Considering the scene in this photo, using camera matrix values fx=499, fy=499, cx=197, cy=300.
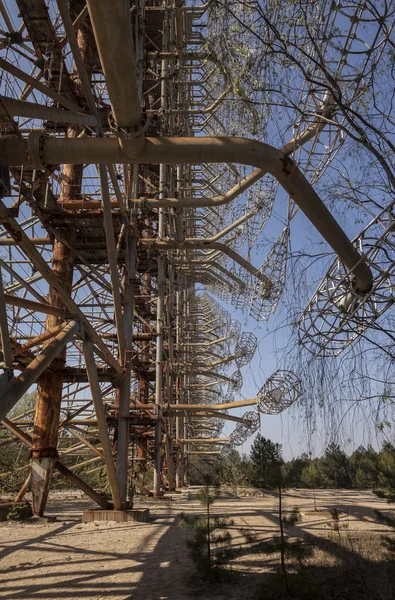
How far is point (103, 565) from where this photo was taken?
5.95 m

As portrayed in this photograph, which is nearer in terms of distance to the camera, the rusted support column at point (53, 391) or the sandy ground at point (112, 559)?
the sandy ground at point (112, 559)

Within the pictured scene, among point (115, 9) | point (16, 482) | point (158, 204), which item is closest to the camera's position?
point (115, 9)

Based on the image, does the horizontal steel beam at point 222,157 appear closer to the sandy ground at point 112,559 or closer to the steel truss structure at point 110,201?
the steel truss structure at point 110,201

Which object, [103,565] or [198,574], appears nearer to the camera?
[198,574]

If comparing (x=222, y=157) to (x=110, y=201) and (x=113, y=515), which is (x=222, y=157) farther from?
(x=113, y=515)

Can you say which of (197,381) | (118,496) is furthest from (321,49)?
(197,381)

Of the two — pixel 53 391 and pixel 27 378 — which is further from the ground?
pixel 53 391

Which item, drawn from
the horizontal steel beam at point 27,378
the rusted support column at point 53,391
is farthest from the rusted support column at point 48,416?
the horizontal steel beam at point 27,378

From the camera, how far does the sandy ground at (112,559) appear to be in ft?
16.2

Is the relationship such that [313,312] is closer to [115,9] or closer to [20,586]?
[115,9]

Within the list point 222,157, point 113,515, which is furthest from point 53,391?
point 222,157

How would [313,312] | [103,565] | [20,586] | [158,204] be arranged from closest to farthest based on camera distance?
[313,312] → [20,586] → [103,565] → [158,204]

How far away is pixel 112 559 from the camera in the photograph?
627 cm

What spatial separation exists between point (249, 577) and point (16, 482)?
11383mm
